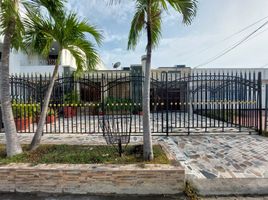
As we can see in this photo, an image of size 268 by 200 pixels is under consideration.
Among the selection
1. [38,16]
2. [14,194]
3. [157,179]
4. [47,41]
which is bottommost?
[14,194]

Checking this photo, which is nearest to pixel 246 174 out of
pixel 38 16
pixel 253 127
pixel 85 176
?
pixel 85 176

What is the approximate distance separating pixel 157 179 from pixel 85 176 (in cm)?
122

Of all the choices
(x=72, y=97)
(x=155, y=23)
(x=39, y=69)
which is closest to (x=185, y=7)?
(x=155, y=23)

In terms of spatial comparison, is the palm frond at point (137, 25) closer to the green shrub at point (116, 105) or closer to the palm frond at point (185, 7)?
the palm frond at point (185, 7)

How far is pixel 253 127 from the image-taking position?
8.49 m

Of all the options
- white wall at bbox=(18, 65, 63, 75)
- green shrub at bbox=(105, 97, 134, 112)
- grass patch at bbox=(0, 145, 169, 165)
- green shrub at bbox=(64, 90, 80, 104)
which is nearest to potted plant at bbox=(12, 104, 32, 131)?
green shrub at bbox=(64, 90, 80, 104)

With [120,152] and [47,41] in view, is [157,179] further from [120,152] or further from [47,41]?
[47,41]

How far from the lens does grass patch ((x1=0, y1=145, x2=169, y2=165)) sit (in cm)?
422

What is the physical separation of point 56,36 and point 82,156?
109 inches

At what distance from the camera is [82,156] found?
4473 mm

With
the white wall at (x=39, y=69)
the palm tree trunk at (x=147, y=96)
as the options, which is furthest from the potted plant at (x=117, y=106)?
the white wall at (x=39, y=69)

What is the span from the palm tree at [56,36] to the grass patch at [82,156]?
507 millimetres

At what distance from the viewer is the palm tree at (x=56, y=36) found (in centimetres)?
489

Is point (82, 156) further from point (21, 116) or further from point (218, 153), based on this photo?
point (21, 116)
